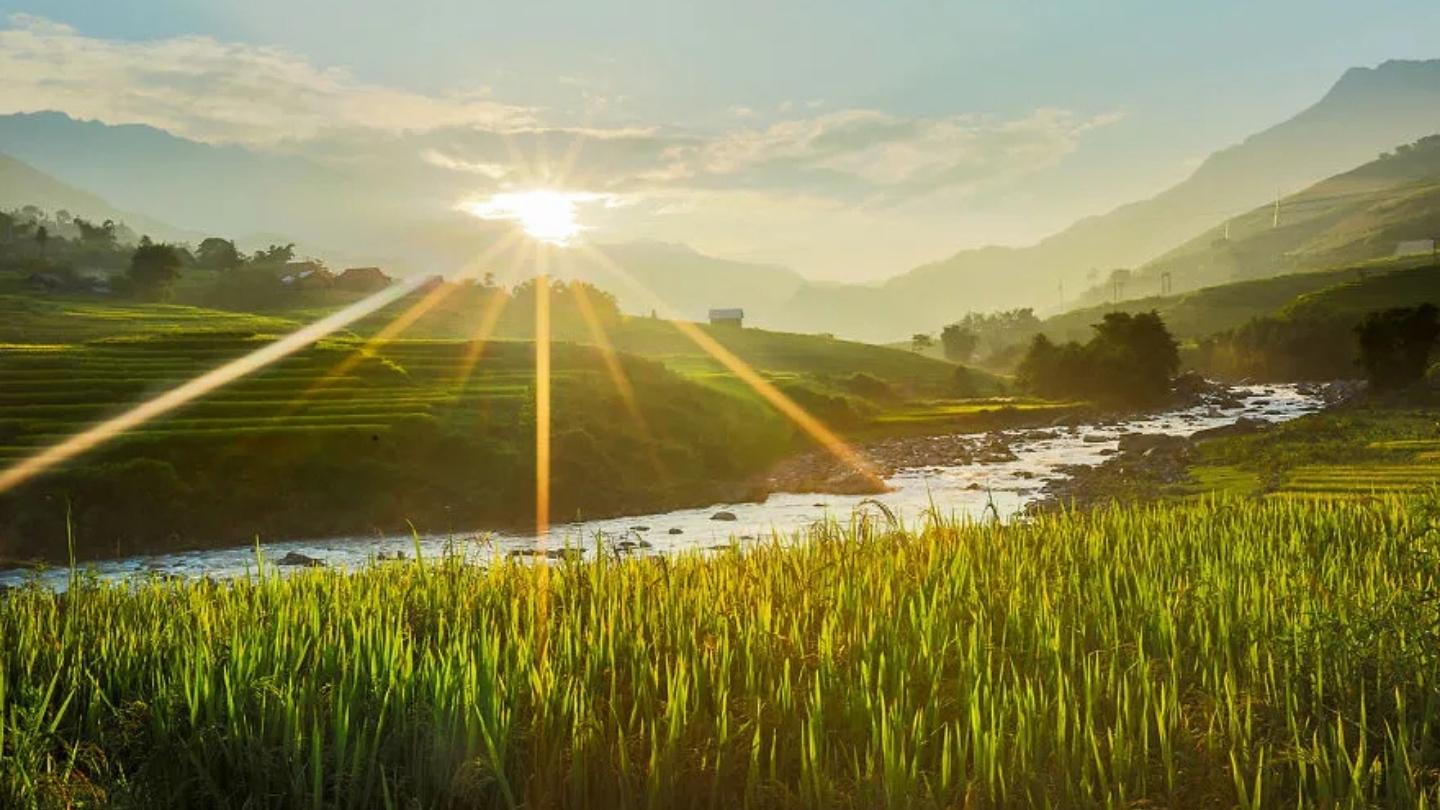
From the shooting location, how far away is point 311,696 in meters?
5.83

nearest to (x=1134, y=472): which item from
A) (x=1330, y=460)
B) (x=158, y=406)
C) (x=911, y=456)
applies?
(x=1330, y=460)

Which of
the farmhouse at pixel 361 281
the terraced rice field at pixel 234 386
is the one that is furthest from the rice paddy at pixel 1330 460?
the farmhouse at pixel 361 281

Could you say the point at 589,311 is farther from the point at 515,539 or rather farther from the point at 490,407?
the point at 515,539

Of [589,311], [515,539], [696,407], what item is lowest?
[515,539]

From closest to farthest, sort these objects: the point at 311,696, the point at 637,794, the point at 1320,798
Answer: the point at 1320,798 < the point at 637,794 < the point at 311,696

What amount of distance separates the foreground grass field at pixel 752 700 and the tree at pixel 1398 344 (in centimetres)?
7174

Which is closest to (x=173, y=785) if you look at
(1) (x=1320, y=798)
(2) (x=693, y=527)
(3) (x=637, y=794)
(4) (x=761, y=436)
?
(3) (x=637, y=794)

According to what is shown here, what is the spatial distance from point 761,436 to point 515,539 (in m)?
33.4

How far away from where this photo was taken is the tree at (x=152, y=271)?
135 metres

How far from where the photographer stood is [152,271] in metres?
135

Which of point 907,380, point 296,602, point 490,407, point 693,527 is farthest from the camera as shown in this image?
point 907,380

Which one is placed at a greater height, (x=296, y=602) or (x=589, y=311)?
(x=589, y=311)

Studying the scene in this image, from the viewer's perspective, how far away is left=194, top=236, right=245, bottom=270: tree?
176 meters

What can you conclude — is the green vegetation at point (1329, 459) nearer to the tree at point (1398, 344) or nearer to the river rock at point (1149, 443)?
the river rock at point (1149, 443)
